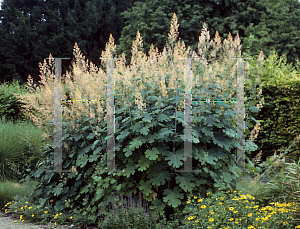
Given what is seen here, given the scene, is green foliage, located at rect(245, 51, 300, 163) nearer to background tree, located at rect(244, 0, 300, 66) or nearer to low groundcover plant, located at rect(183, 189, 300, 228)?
low groundcover plant, located at rect(183, 189, 300, 228)

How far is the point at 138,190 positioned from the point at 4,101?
6964 mm

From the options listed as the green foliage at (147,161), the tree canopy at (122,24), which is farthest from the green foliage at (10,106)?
the tree canopy at (122,24)

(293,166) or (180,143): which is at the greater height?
(180,143)

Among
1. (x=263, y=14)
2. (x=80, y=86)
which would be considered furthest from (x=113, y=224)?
(x=263, y=14)

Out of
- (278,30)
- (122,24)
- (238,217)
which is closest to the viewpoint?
(238,217)

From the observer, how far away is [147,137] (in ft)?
10.7

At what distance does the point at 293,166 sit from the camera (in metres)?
4.37

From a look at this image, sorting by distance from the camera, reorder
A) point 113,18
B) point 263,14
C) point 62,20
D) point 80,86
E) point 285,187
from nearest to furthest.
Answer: point 285,187 → point 80,86 → point 263,14 → point 62,20 → point 113,18

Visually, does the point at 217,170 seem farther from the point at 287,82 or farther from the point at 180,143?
the point at 287,82

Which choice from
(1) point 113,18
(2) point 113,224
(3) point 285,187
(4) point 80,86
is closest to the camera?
(2) point 113,224

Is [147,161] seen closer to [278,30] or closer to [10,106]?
[10,106]

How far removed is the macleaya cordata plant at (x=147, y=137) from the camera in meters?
3.30

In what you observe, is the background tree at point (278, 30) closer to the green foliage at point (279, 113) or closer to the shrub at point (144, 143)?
the green foliage at point (279, 113)

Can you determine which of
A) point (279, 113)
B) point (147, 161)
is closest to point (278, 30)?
point (279, 113)
